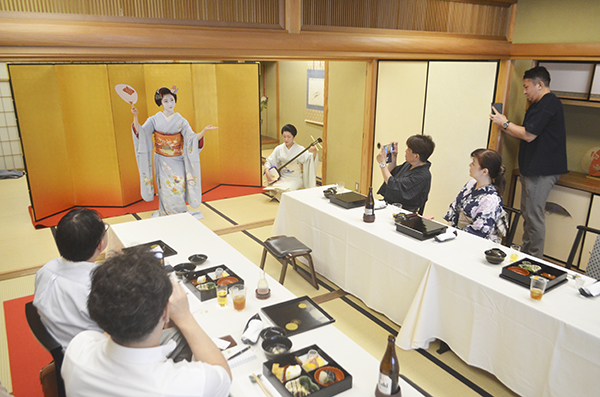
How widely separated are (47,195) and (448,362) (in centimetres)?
484

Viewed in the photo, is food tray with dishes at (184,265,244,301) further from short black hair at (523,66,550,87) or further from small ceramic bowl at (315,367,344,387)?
short black hair at (523,66,550,87)

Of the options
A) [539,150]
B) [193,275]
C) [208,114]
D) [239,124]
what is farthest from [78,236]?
[239,124]

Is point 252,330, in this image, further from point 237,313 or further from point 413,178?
point 413,178

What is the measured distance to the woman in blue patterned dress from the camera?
3174mm

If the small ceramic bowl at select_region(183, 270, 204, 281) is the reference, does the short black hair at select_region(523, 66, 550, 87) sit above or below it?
above

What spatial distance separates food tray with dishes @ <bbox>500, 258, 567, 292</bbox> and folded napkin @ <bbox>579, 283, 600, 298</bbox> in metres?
0.13

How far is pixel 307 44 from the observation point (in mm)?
3631

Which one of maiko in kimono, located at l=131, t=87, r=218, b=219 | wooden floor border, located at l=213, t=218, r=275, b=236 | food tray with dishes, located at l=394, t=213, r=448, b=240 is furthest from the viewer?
wooden floor border, located at l=213, t=218, r=275, b=236

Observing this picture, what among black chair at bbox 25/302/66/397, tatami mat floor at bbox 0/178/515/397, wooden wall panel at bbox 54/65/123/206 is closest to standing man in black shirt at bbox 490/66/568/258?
tatami mat floor at bbox 0/178/515/397

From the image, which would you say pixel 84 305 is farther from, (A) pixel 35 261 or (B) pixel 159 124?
(B) pixel 159 124

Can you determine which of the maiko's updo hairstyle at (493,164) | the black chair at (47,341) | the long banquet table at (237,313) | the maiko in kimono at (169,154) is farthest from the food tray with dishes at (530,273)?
the maiko in kimono at (169,154)

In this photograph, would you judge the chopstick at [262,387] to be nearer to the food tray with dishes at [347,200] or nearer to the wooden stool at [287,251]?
the wooden stool at [287,251]

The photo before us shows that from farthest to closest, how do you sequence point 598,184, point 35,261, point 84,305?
point 35,261 → point 598,184 → point 84,305

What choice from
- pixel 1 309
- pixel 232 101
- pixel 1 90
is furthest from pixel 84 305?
pixel 1 90
